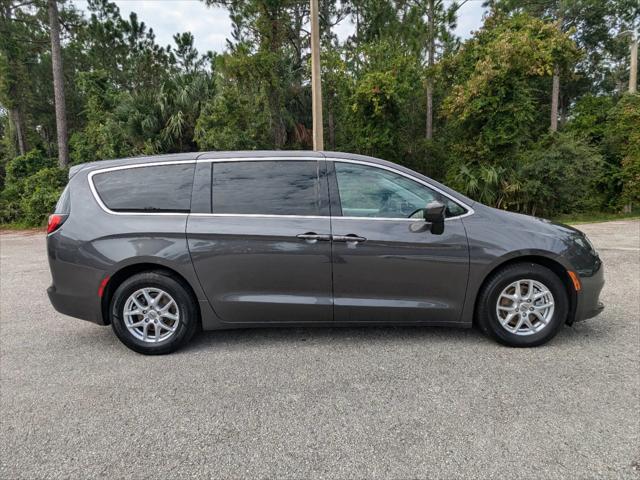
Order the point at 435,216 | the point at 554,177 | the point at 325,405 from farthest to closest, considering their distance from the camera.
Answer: the point at 554,177
the point at 435,216
the point at 325,405

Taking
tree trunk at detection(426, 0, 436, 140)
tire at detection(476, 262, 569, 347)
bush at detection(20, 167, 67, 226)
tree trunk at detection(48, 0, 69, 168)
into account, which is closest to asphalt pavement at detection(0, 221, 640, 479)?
tire at detection(476, 262, 569, 347)

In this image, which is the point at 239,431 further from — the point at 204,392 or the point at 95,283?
the point at 95,283

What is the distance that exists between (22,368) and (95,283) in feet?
2.91

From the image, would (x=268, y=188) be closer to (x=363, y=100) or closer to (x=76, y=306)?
(x=76, y=306)

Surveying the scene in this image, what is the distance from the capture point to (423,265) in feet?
11.4

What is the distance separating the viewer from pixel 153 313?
11.7 ft

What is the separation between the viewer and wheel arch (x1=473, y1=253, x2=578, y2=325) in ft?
11.5

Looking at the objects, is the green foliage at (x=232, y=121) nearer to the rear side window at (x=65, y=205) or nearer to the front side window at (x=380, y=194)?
the rear side window at (x=65, y=205)

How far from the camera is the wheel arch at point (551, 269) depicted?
3494mm

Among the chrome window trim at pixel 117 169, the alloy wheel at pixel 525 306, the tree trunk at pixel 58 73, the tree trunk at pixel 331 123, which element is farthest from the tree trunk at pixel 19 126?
the alloy wheel at pixel 525 306

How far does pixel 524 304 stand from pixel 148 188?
11.2ft

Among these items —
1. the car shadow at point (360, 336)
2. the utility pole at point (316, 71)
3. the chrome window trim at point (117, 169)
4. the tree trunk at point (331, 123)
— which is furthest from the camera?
the tree trunk at point (331, 123)

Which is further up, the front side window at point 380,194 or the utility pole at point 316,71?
the utility pole at point 316,71

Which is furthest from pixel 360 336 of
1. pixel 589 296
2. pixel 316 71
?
pixel 316 71
